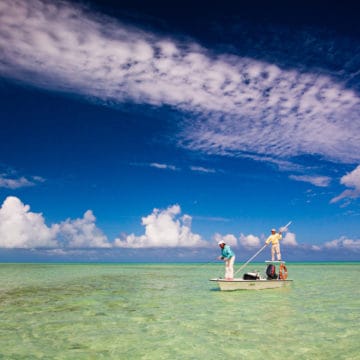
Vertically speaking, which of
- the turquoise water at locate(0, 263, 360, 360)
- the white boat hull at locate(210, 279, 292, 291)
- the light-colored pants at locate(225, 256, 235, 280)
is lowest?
the turquoise water at locate(0, 263, 360, 360)

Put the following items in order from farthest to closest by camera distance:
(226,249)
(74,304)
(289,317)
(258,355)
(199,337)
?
(226,249)
(74,304)
(289,317)
(199,337)
(258,355)

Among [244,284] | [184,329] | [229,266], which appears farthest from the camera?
[229,266]

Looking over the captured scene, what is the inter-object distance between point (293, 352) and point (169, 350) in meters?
3.85

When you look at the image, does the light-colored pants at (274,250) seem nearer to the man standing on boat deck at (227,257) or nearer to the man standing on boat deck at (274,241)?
→ the man standing on boat deck at (274,241)

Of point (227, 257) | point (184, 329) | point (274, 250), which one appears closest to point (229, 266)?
point (227, 257)

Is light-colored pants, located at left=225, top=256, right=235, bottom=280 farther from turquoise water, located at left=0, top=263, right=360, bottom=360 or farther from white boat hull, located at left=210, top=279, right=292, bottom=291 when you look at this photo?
turquoise water, located at left=0, top=263, right=360, bottom=360

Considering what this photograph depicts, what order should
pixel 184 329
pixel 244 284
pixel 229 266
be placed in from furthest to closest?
1. pixel 229 266
2. pixel 244 284
3. pixel 184 329

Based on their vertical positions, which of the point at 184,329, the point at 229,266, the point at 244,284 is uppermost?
the point at 229,266

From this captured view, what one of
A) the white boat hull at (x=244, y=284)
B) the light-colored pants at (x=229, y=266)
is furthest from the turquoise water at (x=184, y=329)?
the light-colored pants at (x=229, y=266)

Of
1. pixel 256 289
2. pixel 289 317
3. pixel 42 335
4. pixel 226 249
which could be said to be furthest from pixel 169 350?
pixel 256 289

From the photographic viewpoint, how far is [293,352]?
1130 cm

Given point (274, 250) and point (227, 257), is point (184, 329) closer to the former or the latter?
point (227, 257)

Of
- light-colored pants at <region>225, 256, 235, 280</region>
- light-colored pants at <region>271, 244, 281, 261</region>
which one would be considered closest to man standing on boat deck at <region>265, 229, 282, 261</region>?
light-colored pants at <region>271, 244, 281, 261</region>

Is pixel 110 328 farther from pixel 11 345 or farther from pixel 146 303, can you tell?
pixel 146 303
